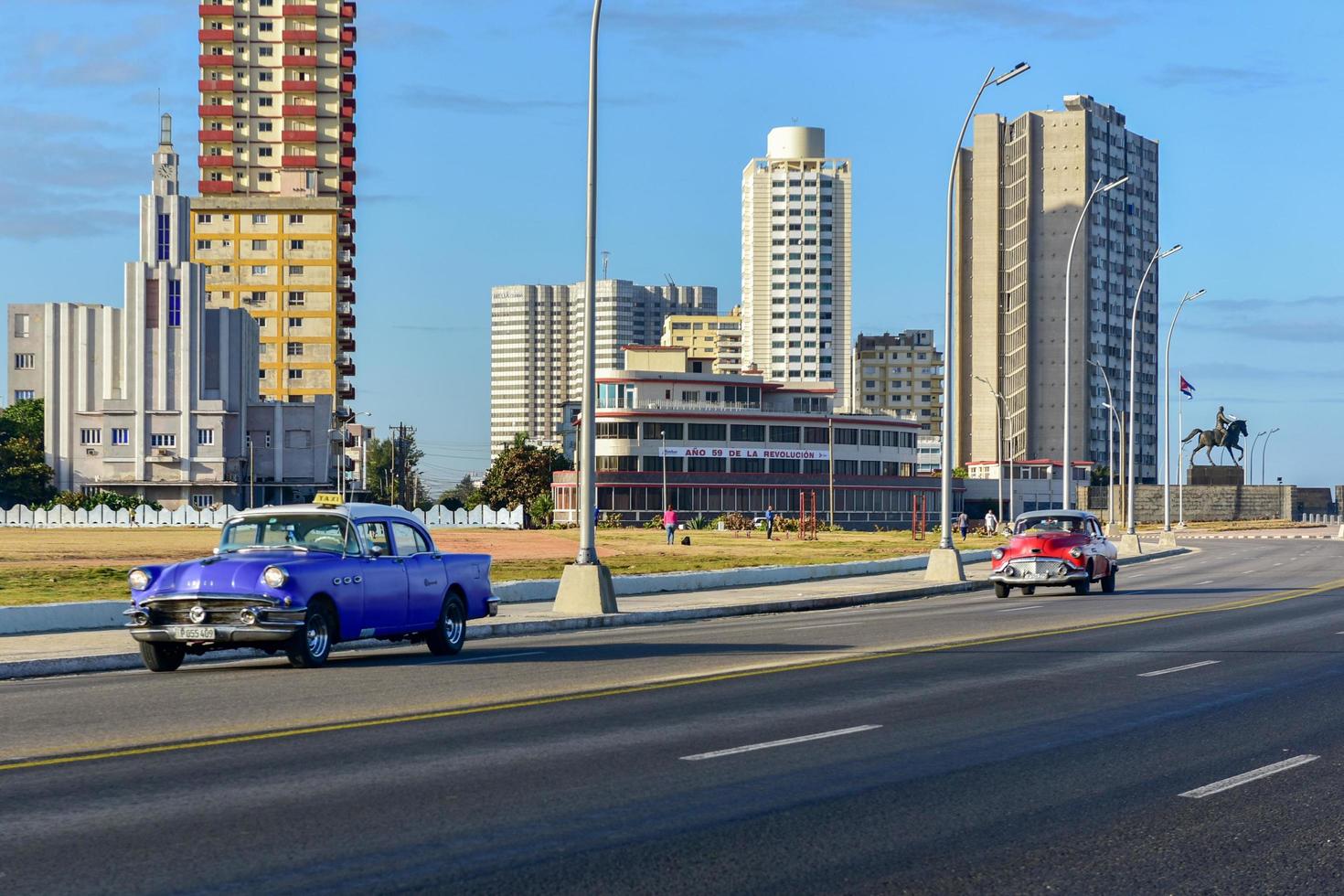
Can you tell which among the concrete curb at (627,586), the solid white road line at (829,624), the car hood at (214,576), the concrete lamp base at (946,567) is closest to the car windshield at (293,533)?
the car hood at (214,576)

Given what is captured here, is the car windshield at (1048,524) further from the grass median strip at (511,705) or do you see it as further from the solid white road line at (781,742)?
the solid white road line at (781,742)

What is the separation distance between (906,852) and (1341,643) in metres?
14.9

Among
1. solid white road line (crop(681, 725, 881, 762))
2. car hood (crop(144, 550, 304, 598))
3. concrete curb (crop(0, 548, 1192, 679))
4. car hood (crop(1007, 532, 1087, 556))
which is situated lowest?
concrete curb (crop(0, 548, 1192, 679))

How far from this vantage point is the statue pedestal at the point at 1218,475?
14988 centimetres

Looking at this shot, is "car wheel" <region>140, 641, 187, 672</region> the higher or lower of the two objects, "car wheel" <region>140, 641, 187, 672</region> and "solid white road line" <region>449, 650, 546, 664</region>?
the higher

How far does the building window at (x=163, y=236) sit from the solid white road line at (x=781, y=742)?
121462 mm

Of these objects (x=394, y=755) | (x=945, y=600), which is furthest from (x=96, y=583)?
(x=394, y=755)

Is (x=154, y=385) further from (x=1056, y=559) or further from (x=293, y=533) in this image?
(x=293, y=533)

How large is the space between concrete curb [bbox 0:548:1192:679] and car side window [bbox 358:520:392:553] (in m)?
2.75

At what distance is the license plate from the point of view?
16.4 metres

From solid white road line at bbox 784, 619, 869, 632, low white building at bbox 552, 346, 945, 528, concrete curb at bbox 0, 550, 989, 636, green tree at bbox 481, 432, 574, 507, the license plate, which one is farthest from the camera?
green tree at bbox 481, 432, 574, 507

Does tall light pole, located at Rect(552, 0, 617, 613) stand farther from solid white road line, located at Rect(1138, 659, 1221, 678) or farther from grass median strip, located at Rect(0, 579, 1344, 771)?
solid white road line, located at Rect(1138, 659, 1221, 678)

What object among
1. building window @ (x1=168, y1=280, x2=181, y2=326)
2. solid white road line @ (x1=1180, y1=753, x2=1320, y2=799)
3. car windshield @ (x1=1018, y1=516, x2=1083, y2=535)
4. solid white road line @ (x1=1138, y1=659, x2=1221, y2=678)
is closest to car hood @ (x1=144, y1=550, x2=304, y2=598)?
solid white road line @ (x1=1138, y1=659, x2=1221, y2=678)

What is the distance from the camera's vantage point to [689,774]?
32.6 ft
